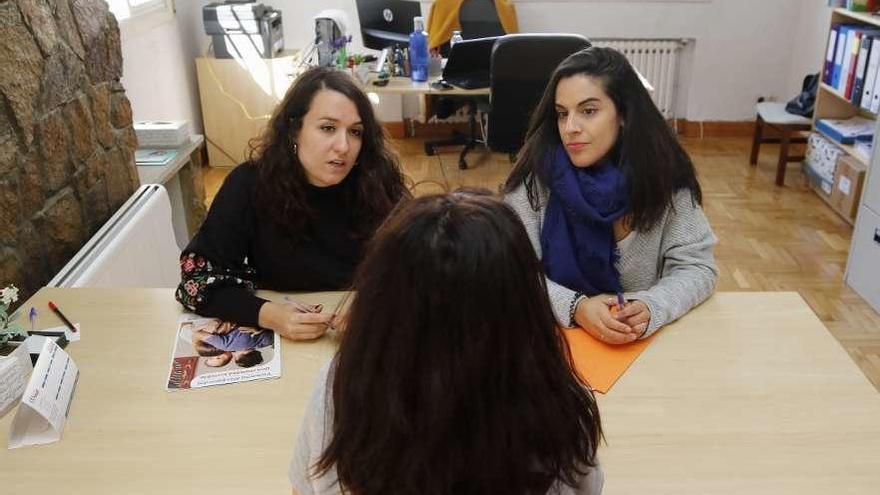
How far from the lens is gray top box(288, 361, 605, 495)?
79 centimetres

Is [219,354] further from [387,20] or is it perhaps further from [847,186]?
[847,186]

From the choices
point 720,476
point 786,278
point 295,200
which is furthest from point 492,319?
point 786,278

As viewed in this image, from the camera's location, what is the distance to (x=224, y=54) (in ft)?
14.4

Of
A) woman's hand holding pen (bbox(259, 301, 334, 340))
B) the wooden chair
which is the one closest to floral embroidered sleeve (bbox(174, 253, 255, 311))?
woman's hand holding pen (bbox(259, 301, 334, 340))

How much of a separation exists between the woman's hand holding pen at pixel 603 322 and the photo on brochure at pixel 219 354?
0.60 metres

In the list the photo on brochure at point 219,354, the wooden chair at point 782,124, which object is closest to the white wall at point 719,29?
the wooden chair at point 782,124

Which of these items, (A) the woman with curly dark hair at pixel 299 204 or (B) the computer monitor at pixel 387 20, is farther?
(B) the computer monitor at pixel 387 20

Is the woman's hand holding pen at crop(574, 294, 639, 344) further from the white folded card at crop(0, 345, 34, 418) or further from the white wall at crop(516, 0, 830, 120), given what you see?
the white wall at crop(516, 0, 830, 120)

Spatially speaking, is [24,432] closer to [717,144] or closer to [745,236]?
[745,236]

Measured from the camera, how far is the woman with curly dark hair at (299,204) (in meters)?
1.53

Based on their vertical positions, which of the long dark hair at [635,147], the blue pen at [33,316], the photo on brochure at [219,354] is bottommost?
the photo on brochure at [219,354]

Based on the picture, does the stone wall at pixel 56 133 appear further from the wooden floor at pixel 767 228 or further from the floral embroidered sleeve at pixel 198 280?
the wooden floor at pixel 767 228

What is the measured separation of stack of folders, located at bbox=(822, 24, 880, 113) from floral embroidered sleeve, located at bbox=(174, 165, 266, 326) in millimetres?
3106

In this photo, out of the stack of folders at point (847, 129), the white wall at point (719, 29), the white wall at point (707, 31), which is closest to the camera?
the stack of folders at point (847, 129)
